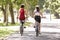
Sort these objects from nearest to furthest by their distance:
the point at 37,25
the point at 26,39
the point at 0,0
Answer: the point at 26,39, the point at 37,25, the point at 0,0

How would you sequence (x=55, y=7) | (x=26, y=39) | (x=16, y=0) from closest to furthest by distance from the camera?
(x=26, y=39) < (x=16, y=0) < (x=55, y=7)

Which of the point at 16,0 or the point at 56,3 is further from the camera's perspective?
the point at 56,3

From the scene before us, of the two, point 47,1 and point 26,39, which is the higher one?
point 47,1

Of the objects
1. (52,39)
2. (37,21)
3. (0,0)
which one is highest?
(0,0)

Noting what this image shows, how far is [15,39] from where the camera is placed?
14.9m

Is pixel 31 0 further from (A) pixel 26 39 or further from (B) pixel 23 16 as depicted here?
(A) pixel 26 39

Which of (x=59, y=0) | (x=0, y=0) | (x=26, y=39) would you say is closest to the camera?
(x=26, y=39)

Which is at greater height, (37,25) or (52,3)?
(52,3)

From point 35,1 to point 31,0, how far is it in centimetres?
64

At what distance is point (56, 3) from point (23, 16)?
2151 inches

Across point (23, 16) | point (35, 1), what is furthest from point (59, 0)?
point (23, 16)

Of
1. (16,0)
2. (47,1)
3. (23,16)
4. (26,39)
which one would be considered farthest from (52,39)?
(47,1)

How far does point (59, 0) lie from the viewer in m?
67.1

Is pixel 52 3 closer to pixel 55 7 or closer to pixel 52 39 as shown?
pixel 55 7
